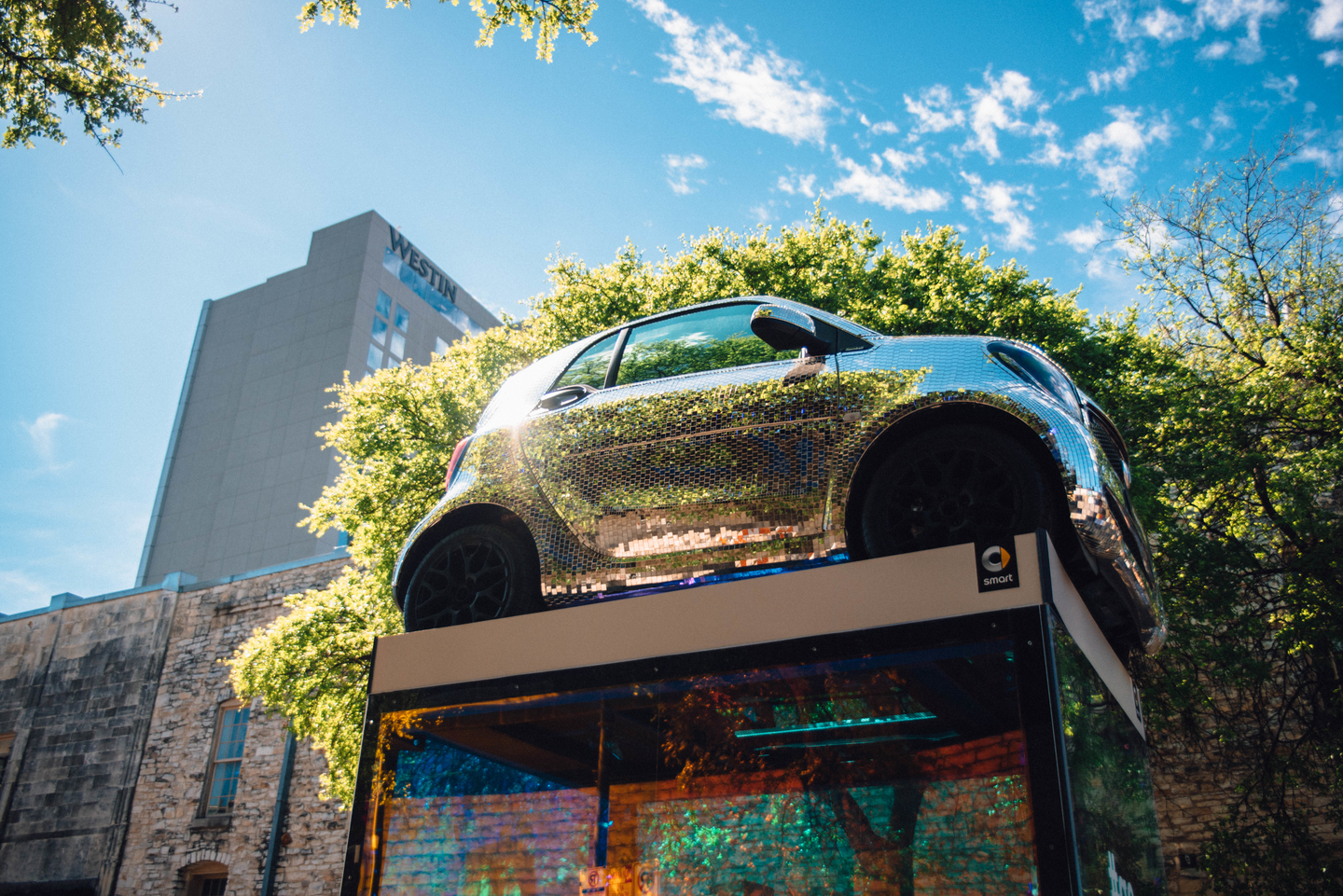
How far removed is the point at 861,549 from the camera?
292cm

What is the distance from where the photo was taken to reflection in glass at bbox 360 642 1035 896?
7.32ft

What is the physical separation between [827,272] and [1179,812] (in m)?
8.09

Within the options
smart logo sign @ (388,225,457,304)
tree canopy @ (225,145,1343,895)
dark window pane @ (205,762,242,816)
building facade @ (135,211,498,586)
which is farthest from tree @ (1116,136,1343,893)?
smart logo sign @ (388,225,457,304)

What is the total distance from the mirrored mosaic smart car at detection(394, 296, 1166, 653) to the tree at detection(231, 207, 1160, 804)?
7004mm

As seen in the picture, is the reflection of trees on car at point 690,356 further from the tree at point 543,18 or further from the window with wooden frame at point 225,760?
the window with wooden frame at point 225,760

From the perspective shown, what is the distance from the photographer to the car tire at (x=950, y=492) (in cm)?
278

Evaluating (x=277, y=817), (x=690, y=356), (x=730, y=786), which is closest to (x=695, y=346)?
(x=690, y=356)

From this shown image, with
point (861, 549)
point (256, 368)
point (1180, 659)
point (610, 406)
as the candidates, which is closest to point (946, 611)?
point (861, 549)

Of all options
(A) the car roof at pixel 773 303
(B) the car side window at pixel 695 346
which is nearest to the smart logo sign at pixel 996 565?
(A) the car roof at pixel 773 303

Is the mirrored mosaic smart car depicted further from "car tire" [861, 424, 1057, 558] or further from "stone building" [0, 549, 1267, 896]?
"stone building" [0, 549, 1267, 896]

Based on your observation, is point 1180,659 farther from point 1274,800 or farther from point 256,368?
point 256,368

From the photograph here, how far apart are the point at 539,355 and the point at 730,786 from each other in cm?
1041

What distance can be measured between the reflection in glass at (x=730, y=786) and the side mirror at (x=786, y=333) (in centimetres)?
132

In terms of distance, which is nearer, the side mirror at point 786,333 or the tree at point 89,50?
the side mirror at point 786,333
